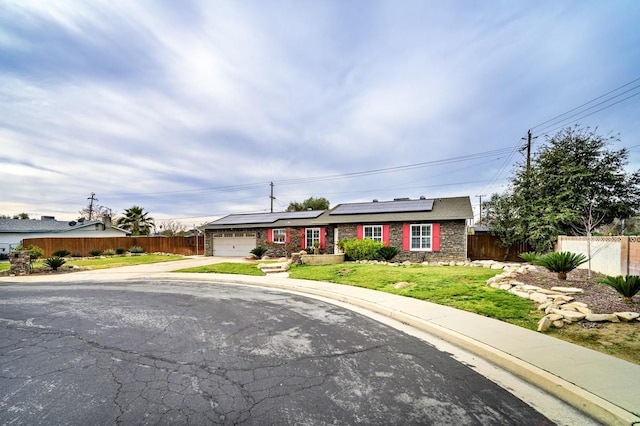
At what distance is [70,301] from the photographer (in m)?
8.75

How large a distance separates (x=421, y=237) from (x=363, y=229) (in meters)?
4.14

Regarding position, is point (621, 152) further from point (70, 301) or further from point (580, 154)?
point (70, 301)

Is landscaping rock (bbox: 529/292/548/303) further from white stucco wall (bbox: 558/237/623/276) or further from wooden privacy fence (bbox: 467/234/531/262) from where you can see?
wooden privacy fence (bbox: 467/234/531/262)

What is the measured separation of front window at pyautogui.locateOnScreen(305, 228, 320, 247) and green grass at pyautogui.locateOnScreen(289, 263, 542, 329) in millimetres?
9441

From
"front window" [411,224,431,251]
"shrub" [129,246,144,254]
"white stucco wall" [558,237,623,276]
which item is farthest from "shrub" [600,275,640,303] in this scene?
"shrub" [129,246,144,254]

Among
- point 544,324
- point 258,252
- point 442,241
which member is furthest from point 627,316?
point 258,252

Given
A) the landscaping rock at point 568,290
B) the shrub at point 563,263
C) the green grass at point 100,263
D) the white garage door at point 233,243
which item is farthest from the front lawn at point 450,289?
the white garage door at point 233,243

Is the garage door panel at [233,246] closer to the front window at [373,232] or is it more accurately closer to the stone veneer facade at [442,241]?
the stone veneer facade at [442,241]

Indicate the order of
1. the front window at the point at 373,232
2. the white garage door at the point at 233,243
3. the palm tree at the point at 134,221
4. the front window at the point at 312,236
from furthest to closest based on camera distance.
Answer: the palm tree at the point at 134,221 < the white garage door at the point at 233,243 < the front window at the point at 312,236 < the front window at the point at 373,232

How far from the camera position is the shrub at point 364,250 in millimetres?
19141

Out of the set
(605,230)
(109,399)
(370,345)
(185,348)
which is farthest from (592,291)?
(605,230)

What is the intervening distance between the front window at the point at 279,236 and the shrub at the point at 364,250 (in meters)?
7.15

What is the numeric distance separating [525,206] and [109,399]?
23094mm

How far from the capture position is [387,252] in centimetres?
1927
